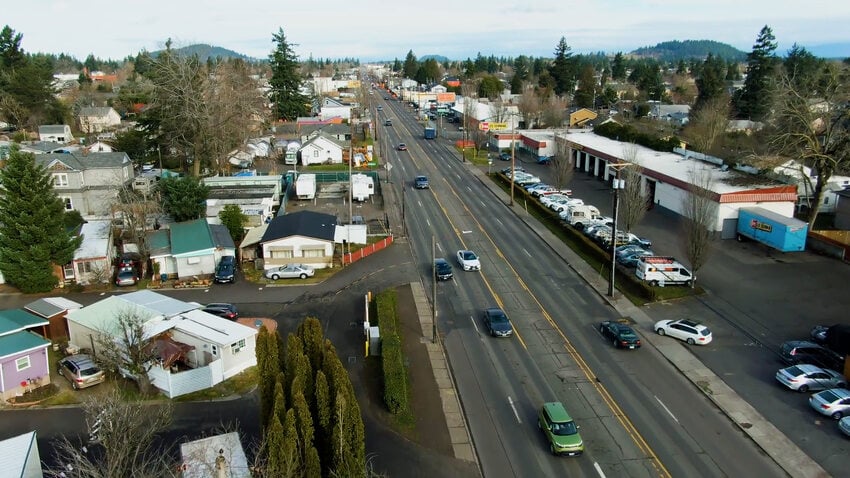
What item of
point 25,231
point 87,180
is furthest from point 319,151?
point 25,231

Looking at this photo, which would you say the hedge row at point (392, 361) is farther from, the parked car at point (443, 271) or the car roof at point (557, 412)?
the parked car at point (443, 271)

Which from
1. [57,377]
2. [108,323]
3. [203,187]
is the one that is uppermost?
[203,187]

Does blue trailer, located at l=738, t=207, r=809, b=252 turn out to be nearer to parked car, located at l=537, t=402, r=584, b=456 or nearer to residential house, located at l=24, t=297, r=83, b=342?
parked car, located at l=537, t=402, r=584, b=456

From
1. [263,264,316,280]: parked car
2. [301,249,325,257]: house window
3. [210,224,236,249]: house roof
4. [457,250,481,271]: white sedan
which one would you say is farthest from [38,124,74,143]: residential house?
[457,250,481,271]: white sedan

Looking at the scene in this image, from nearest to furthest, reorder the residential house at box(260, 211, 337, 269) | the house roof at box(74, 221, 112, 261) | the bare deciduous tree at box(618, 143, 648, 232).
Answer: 1. the house roof at box(74, 221, 112, 261)
2. the residential house at box(260, 211, 337, 269)
3. the bare deciduous tree at box(618, 143, 648, 232)

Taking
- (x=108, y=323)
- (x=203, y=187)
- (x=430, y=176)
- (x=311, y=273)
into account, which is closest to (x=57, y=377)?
(x=108, y=323)

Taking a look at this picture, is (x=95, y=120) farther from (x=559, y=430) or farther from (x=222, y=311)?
(x=559, y=430)

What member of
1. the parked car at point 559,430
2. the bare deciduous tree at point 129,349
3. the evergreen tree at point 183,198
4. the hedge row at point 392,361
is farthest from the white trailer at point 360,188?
the parked car at point 559,430

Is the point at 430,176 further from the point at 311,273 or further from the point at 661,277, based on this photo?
the point at 661,277
